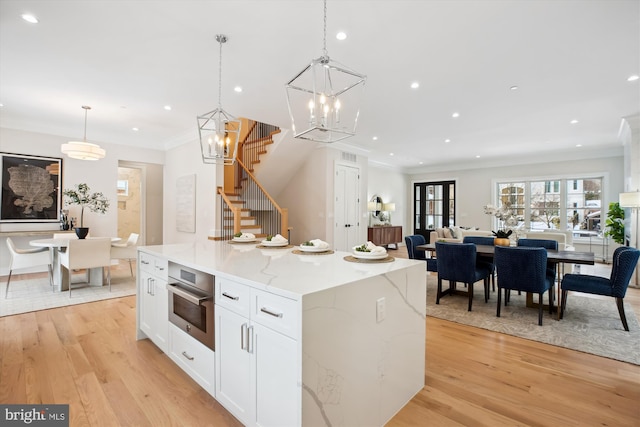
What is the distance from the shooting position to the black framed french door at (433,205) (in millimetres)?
11086

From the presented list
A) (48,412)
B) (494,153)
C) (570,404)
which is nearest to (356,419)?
(570,404)

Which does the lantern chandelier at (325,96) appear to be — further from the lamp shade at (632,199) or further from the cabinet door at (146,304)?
the lamp shade at (632,199)

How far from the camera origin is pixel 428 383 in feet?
7.52

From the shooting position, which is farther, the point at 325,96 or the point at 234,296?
the point at 325,96

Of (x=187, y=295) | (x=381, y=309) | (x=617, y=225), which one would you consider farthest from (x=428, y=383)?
(x=617, y=225)

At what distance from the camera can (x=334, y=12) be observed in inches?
101

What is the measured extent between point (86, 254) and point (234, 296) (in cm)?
414

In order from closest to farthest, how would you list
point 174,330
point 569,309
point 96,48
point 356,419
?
point 356,419 < point 174,330 < point 96,48 < point 569,309

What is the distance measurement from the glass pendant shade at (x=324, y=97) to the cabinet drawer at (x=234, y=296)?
101 centimetres

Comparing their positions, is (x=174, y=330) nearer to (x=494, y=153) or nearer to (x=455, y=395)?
(x=455, y=395)

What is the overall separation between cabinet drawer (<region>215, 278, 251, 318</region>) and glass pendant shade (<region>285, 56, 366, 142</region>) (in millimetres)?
1011

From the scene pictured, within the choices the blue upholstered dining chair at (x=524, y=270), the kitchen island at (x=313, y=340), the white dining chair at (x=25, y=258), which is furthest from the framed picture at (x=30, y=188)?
the blue upholstered dining chair at (x=524, y=270)

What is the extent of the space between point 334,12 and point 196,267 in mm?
2330

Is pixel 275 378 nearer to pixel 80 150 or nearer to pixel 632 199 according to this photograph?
pixel 80 150
